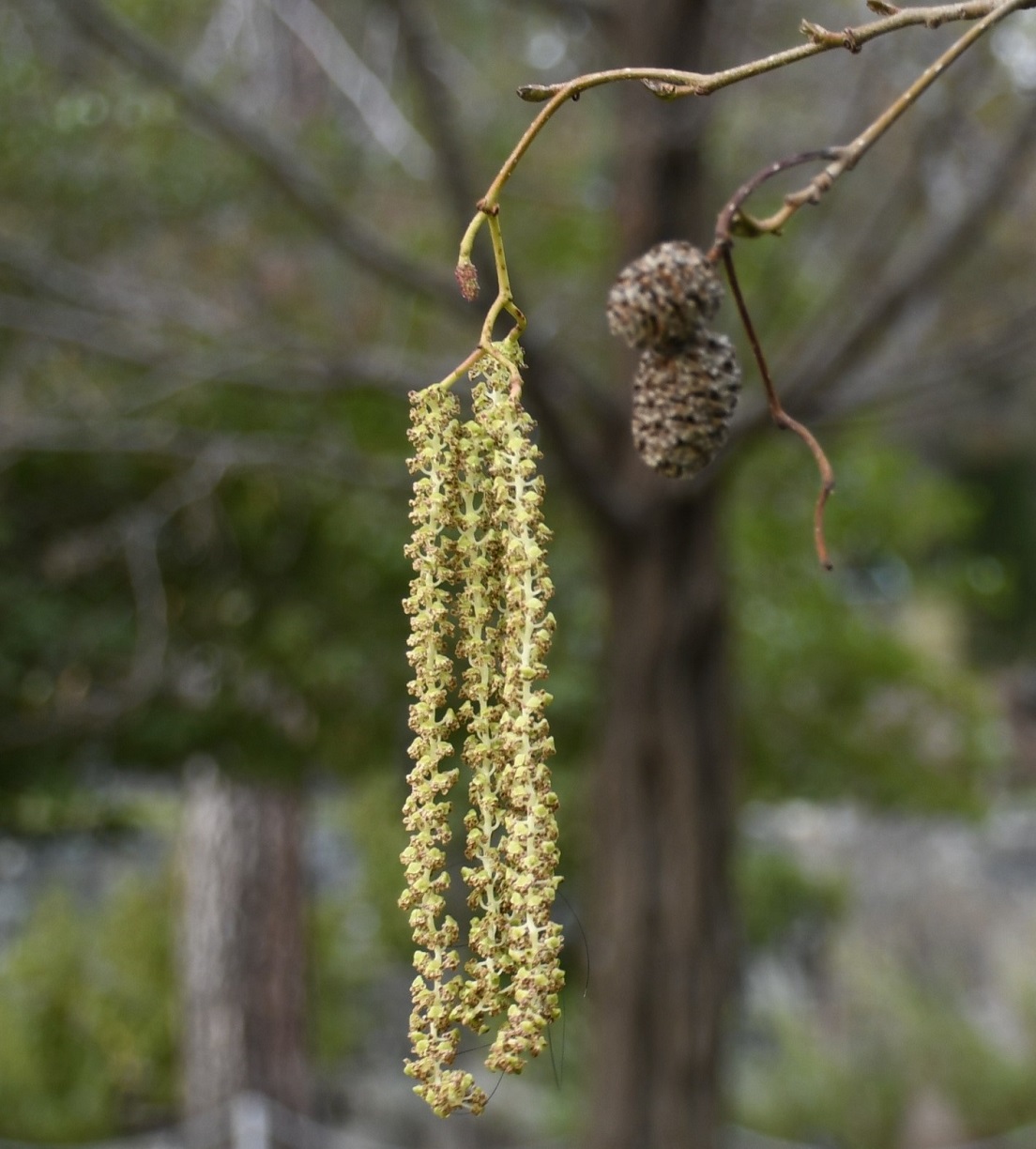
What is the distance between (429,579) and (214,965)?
18.8 ft

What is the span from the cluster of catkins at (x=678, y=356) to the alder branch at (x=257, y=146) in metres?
2.12

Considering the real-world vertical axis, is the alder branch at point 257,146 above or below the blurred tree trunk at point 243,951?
above

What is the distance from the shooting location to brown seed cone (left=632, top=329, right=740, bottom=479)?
0.97m

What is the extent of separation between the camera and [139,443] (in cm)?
352

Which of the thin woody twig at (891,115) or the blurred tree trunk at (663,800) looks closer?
the thin woody twig at (891,115)

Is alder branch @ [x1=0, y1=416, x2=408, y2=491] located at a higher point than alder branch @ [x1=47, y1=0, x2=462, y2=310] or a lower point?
lower

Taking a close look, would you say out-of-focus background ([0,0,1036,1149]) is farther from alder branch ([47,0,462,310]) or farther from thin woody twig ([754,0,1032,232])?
thin woody twig ([754,0,1032,232])

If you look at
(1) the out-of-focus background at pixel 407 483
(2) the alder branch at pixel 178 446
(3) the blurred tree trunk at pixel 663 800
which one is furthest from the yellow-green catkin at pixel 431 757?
(3) the blurred tree trunk at pixel 663 800

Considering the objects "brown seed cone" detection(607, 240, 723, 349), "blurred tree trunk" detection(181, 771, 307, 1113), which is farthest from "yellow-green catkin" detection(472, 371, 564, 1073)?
"blurred tree trunk" detection(181, 771, 307, 1113)

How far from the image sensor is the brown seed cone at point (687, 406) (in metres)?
0.97

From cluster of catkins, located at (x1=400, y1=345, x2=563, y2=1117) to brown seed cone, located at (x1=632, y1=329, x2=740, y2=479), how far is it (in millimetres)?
224

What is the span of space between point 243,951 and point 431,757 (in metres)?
5.66

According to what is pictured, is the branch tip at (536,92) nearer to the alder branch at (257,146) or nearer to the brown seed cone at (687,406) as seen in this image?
the brown seed cone at (687,406)

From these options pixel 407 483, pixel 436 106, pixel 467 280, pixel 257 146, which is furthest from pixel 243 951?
pixel 467 280
